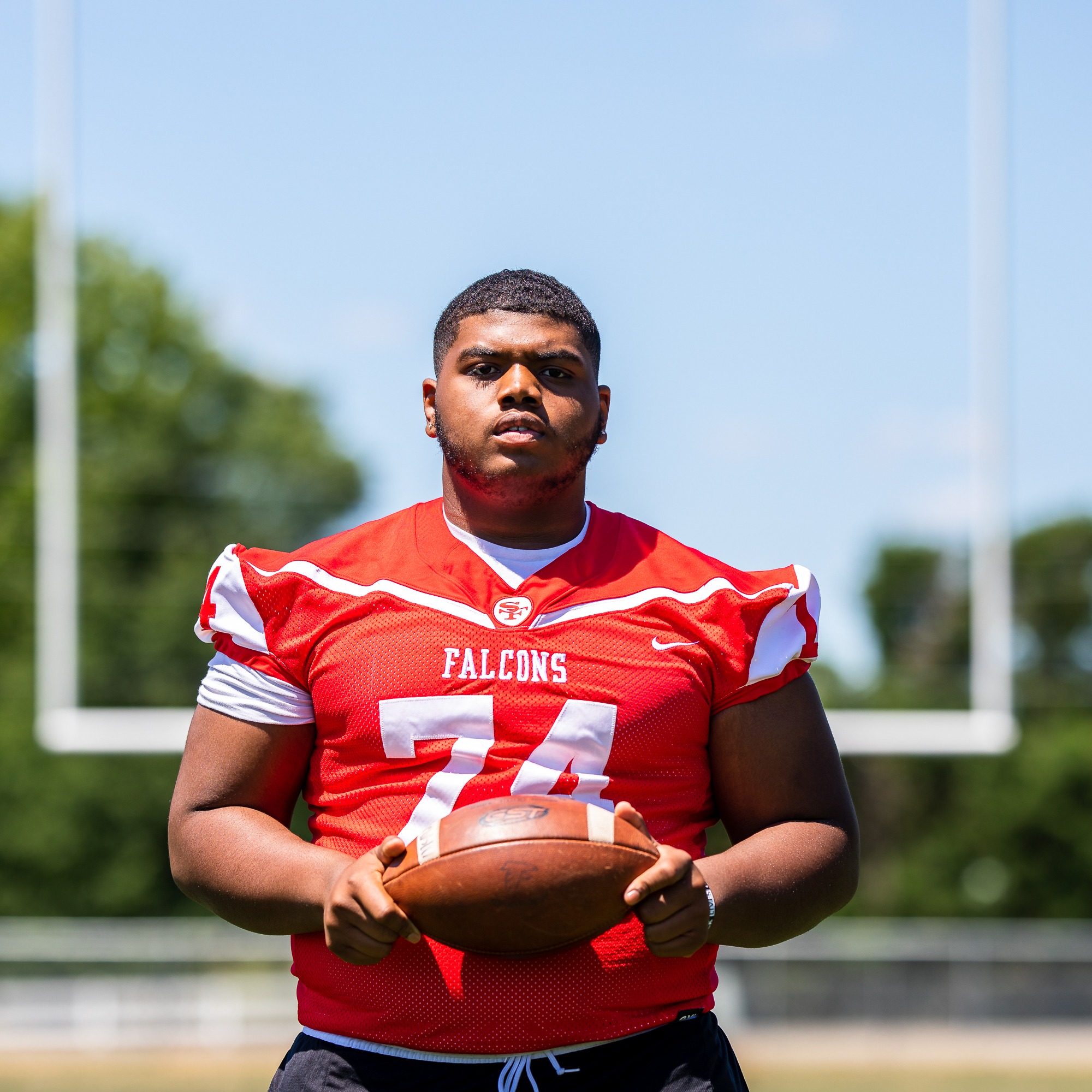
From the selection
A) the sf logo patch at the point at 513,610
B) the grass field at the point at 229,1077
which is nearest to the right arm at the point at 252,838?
the sf logo patch at the point at 513,610

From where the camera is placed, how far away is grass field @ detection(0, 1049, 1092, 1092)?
1027cm

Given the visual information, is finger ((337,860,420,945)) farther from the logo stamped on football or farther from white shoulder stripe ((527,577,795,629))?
white shoulder stripe ((527,577,795,629))

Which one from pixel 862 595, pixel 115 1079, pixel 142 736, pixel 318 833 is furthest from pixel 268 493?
pixel 318 833

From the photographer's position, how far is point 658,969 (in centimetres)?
175

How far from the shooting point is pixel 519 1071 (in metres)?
1.71

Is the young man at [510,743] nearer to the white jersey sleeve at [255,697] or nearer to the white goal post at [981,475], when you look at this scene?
the white jersey sleeve at [255,697]

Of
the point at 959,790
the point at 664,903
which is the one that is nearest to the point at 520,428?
the point at 664,903

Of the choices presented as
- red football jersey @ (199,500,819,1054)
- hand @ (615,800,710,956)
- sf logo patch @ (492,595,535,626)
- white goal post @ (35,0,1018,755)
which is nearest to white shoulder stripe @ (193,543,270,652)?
red football jersey @ (199,500,819,1054)

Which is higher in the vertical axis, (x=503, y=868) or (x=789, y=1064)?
(x=503, y=868)

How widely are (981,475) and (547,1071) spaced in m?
5.59

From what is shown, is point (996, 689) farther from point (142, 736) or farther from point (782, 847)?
point (782, 847)

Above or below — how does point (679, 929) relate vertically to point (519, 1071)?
above

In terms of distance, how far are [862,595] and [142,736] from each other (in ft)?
59.1

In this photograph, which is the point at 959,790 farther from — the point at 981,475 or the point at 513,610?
the point at 513,610
